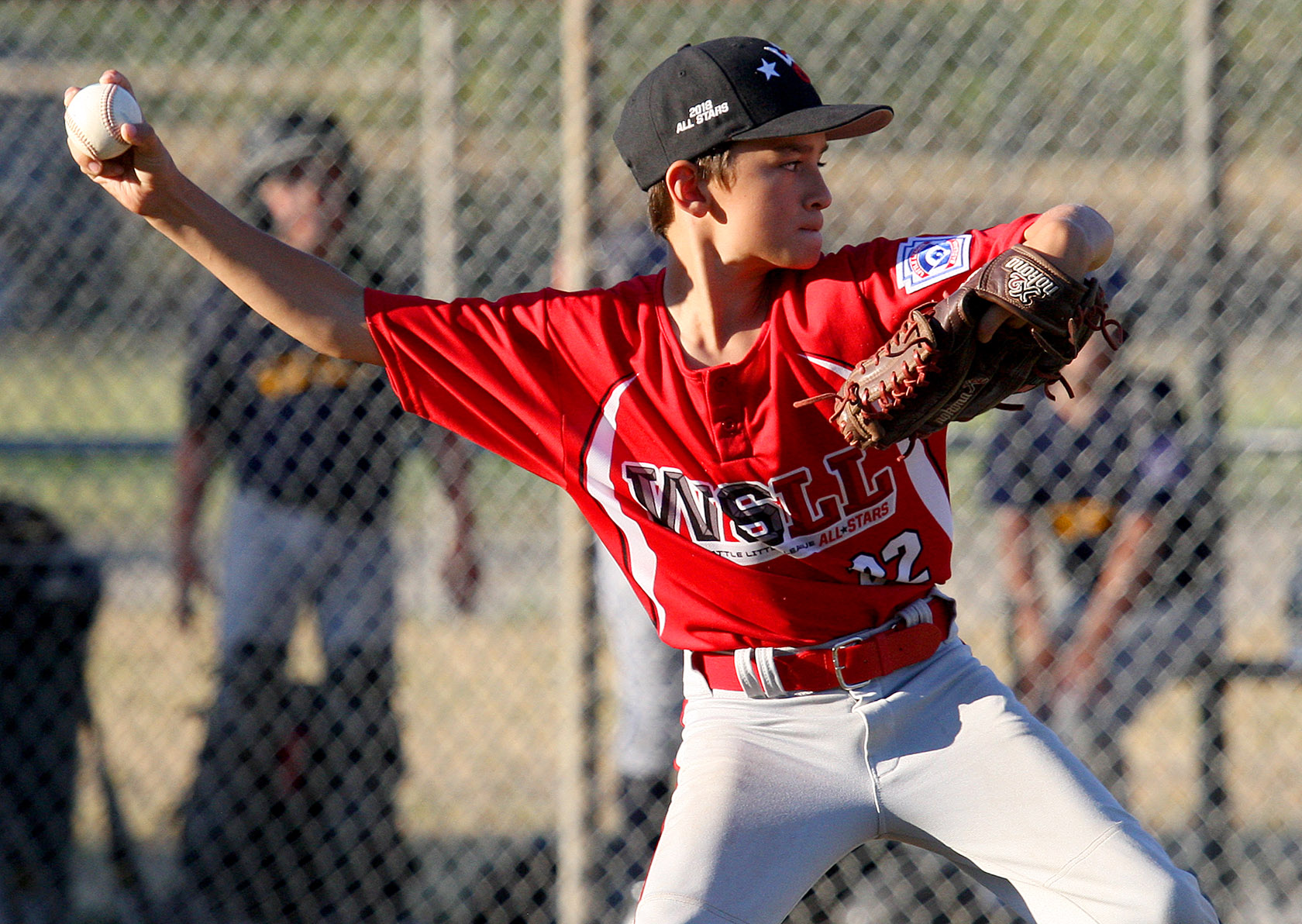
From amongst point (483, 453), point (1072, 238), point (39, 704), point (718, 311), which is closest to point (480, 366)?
point (718, 311)

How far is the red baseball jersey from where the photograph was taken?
7.02ft

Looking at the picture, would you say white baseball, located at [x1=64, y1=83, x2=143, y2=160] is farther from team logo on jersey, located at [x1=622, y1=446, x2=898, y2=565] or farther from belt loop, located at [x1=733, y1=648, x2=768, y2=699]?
belt loop, located at [x1=733, y1=648, x2=768, y2=699]

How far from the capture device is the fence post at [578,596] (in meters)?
3.66

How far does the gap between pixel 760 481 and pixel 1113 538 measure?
221cm

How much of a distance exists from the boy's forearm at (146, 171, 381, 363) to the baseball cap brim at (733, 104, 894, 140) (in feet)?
2.67

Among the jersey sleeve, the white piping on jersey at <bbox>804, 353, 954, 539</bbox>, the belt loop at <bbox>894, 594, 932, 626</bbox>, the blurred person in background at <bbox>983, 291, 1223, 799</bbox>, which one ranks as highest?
the jersey sleeve

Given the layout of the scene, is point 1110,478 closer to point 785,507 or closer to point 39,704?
point 785,507

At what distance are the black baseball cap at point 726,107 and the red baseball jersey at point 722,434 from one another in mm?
236

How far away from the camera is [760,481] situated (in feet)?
7.08

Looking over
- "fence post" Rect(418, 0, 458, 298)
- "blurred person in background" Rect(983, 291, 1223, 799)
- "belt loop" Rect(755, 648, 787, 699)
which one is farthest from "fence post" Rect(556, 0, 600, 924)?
"belt loop" Rect(755, 648, 787, 699)

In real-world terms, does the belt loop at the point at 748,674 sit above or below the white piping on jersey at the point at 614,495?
below

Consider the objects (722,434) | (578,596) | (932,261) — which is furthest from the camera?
(578,596)

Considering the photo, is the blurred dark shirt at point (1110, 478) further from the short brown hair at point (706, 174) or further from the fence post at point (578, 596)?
the short brown hair at point (706, 174)

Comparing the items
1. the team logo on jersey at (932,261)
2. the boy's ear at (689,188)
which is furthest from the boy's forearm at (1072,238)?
the boy's ear at (689,188)
